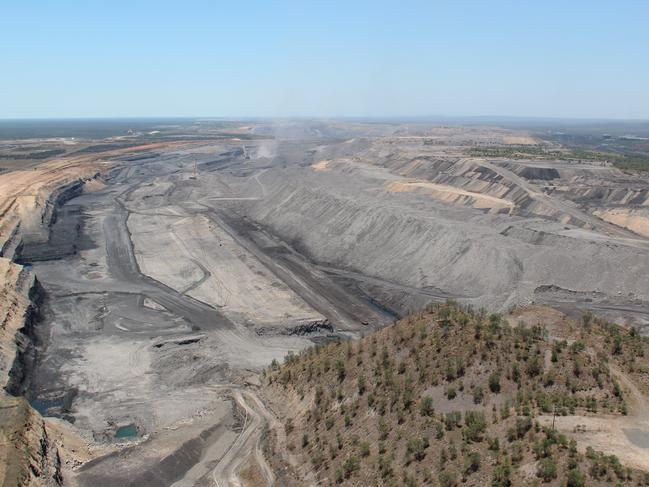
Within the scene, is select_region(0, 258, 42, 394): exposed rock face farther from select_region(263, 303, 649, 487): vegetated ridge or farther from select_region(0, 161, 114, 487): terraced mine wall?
select_region(263, 303, 649, 487): vegetated ridge

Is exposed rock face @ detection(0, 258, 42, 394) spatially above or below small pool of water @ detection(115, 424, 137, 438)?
above

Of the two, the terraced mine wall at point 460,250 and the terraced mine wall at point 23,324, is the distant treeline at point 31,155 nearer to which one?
the terraced mine wall at point 23,324

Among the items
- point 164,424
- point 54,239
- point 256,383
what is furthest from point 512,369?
point 54,239

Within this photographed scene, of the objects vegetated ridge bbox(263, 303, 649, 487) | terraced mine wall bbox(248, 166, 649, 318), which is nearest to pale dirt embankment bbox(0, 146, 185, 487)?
vegetated ridge bbox(263, 303, 649, 487)

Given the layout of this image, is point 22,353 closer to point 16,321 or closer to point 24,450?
point 16,321

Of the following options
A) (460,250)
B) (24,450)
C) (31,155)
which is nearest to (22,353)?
(24,450)

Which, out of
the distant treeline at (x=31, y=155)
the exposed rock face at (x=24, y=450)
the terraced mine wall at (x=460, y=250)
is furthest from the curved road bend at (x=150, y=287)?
the distant treeline at (x=31, y=155)
